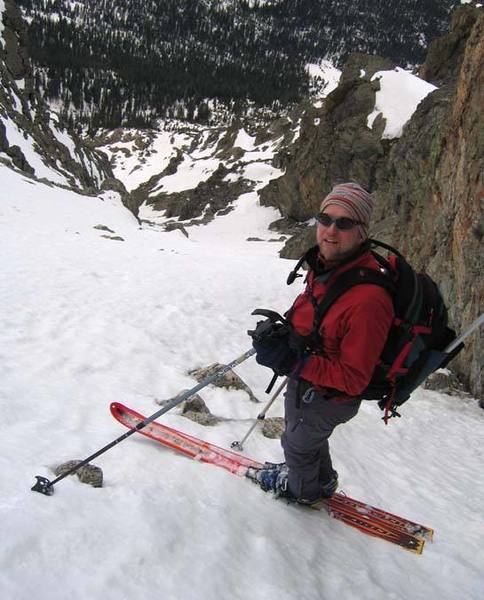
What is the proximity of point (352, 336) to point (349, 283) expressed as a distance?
0.37 metres

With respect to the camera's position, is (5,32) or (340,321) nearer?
(340,321)

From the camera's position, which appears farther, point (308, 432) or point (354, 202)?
point (308, 432)

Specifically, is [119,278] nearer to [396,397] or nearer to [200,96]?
[396,397]

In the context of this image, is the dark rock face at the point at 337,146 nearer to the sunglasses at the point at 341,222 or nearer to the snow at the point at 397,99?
the snow at the point at 397,99

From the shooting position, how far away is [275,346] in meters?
3.14

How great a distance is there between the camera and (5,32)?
184ft

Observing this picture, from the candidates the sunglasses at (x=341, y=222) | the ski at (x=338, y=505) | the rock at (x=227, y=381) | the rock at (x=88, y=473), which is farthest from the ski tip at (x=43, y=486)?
the rock at (x=227, y=381)

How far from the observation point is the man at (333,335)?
2.91 m

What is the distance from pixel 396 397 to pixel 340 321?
874 mm

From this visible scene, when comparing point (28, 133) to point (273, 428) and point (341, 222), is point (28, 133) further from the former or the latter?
point (341, 222)

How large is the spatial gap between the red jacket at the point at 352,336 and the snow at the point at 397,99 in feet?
121

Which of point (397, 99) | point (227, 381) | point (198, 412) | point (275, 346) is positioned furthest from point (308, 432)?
point (397, 99)

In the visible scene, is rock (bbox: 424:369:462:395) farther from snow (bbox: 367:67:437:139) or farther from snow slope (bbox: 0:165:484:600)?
snow (bbox: 367:67:437:139)

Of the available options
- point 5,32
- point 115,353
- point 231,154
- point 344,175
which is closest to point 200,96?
point 231,154
